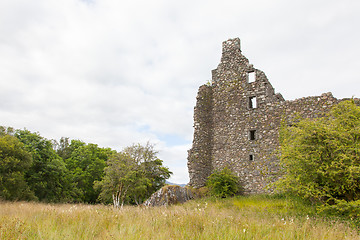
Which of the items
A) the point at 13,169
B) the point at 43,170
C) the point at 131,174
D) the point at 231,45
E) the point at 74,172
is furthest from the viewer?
the point at 74,172

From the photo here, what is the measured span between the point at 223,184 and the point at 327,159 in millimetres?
7265

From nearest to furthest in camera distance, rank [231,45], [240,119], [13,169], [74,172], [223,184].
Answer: [223,184] → [240,119] → [231,45] → [13,169] → [74,172]

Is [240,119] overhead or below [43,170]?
overhead

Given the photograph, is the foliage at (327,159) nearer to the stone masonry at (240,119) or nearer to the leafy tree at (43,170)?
the stone masonry at (240,119)

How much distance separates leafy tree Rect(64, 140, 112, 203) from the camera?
38125 mm

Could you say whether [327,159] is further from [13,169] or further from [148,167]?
[13,169]

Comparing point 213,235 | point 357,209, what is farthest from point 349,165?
point 213,235

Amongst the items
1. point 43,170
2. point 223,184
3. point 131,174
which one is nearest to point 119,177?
point 131,174

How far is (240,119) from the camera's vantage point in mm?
16797

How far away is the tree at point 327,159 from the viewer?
29.7 ft

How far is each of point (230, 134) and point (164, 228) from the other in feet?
39.0

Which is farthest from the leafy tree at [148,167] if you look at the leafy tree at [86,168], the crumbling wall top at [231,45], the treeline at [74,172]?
the crumbling wall top at [231,45]

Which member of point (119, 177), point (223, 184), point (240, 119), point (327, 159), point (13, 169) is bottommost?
point (223, 184)

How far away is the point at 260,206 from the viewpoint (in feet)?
39.4
